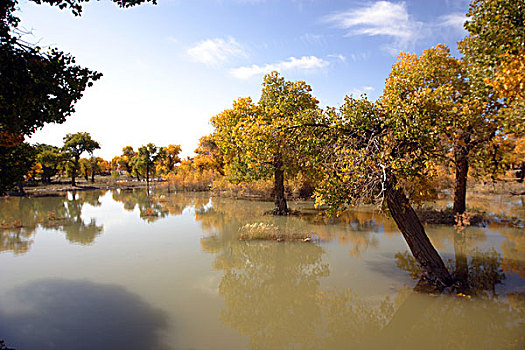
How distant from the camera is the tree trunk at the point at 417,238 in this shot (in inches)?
324

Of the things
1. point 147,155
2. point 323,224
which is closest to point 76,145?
point 147,155

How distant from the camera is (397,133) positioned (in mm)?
7312

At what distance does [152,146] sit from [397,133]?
68.0 meters

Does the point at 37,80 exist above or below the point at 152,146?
below

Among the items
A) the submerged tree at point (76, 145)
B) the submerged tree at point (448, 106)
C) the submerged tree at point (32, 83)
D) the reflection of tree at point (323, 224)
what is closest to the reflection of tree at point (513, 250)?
the submerged tree at point (448, 106)

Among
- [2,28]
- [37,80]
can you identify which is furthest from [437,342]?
[2,28]

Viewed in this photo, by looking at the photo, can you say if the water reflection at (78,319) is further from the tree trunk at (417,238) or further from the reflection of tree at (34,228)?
the tree trunk at (417,238)

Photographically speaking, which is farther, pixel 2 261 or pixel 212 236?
pixel 212 236

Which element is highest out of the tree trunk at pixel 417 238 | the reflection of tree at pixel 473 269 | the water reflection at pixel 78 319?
the tree trunk at pixel 417 238

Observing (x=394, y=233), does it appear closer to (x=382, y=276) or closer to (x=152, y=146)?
(x=382, y=276)

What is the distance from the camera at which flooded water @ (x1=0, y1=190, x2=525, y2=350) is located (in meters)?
6.21

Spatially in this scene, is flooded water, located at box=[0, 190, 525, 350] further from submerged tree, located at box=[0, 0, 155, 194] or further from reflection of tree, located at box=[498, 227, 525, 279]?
submerged tree, located at box=[0, 0, 155, 194]

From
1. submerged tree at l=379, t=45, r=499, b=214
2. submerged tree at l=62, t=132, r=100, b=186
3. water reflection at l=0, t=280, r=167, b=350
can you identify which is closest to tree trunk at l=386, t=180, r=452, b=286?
submerged tree at l=379, t=45, r=499, b=214

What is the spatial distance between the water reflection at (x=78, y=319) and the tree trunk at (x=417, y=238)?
22.7 ft
